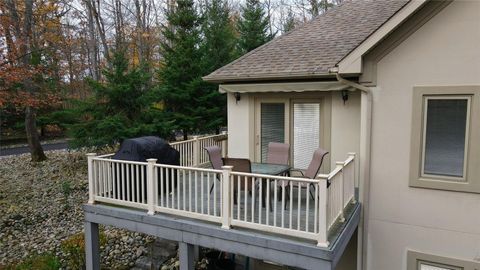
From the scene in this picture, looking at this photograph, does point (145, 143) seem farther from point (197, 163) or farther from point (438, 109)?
point (438, 109)

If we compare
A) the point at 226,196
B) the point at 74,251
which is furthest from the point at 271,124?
the point at 74,251

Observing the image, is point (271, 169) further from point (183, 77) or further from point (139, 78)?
point (183, 77)

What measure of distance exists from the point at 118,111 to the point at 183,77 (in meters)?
3.15

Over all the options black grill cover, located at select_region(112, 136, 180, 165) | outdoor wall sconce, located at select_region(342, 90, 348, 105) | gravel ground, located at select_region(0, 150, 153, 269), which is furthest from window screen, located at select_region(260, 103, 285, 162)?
gravel ground, located at select_region(0, 150, 153, 269)

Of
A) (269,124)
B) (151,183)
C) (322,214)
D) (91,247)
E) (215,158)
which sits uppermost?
(269,124)

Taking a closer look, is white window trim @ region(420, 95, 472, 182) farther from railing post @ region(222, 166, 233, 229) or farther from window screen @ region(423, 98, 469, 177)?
railing post @ region(222, 166, 233, 229)

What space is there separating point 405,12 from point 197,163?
6.20m

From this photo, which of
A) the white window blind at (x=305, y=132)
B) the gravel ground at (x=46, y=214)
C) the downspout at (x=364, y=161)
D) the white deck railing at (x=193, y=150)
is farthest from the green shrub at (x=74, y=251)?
the downspout at (x=364, y=161)

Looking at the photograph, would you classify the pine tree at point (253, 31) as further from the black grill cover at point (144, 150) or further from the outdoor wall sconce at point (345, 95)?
the black grill cover at point (144, 150)

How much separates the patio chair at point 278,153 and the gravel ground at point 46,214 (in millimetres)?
4401

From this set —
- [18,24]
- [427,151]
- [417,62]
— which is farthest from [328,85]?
[18,24]

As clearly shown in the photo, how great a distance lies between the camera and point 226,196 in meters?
5.34

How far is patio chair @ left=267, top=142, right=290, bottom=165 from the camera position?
25.5ft

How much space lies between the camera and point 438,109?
5441 mm
